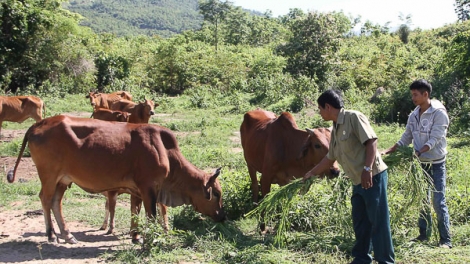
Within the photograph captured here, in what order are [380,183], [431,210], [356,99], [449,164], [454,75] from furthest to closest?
[356,99] → [454,75] → [449,164] → [431,210] → [380,183]

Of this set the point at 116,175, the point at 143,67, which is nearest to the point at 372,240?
the point at 116,175

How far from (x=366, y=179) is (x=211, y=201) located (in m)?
2.64

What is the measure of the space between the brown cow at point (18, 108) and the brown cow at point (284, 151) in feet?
33.3

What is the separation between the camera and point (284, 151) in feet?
25.6

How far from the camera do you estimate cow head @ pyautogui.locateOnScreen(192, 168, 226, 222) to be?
712 centimetres

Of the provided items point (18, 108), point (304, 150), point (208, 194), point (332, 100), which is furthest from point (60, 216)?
point (18, 108)

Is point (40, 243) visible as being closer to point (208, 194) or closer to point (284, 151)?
point (208, 194)

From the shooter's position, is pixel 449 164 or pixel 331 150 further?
pixel 449 164

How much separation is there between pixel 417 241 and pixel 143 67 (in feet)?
86.9

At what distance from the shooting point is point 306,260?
6.08 metres

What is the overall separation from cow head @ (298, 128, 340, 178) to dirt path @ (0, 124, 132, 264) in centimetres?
271

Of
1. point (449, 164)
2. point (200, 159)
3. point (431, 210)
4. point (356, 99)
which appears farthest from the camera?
point (356, 99)

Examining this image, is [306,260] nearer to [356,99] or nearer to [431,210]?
[431,210]

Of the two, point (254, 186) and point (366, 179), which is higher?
point (366, 179)
